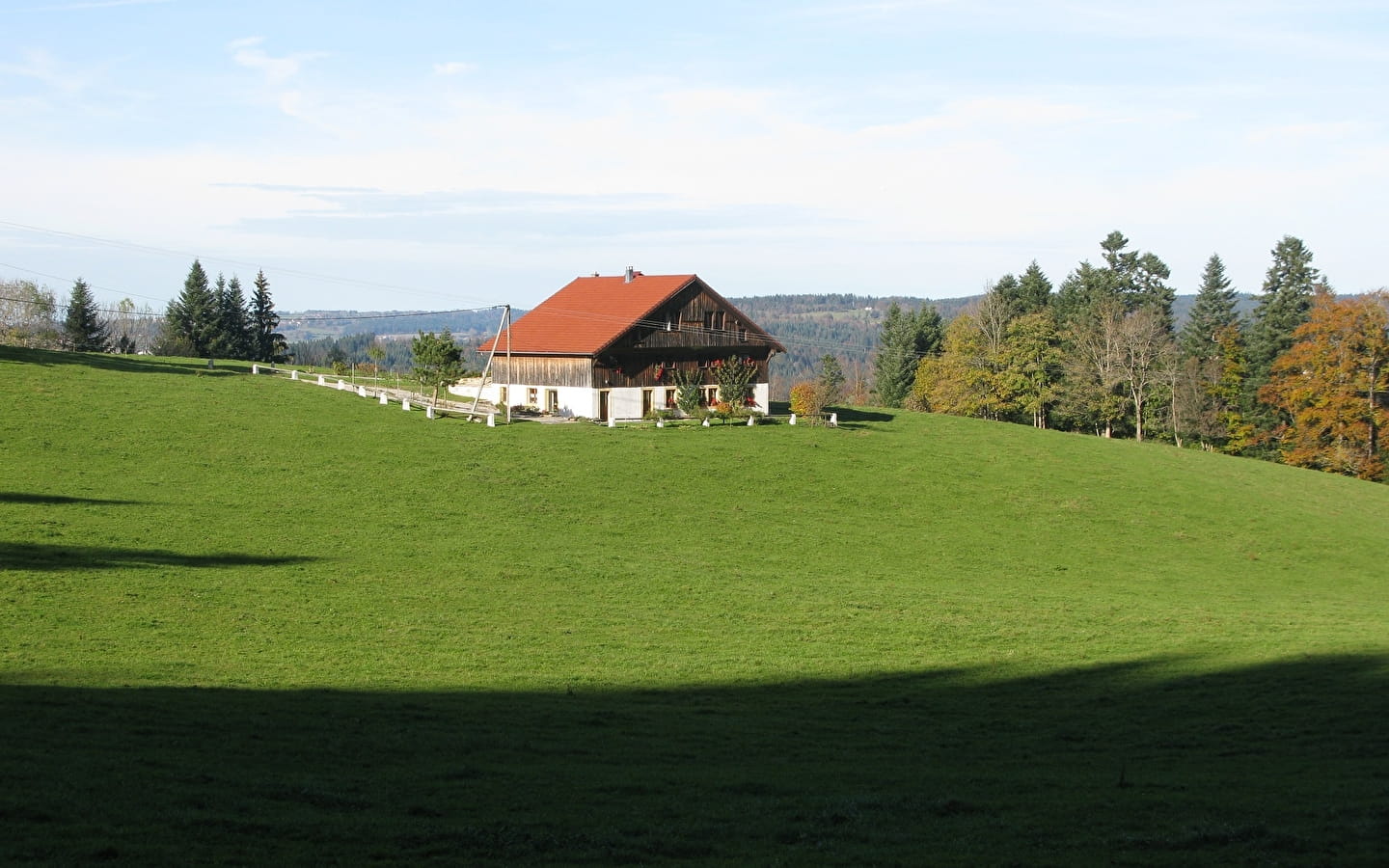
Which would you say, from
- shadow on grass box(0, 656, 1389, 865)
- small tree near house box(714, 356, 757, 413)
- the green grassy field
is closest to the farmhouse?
small tree near house box(714, 356, 757, 413)

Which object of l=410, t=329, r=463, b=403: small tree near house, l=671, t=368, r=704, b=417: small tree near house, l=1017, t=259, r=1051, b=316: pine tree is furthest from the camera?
l=1017, t=259, r=1051, b=316: pine tree

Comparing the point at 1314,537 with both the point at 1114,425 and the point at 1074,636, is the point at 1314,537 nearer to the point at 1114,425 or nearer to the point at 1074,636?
the point at 1074,636

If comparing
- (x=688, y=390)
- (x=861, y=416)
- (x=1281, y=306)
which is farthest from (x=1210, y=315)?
(x=688, y=390)

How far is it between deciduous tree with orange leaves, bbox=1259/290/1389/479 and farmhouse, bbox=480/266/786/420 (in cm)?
3920

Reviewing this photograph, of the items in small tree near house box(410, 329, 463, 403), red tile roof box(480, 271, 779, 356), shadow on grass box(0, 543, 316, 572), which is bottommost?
shadow on grass box(0, 543, 316, 572)

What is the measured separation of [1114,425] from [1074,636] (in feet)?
248

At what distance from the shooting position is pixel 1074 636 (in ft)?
92.7

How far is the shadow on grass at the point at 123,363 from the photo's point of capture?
203 ft

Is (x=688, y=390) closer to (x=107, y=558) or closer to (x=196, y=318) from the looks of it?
(x=107, y=558)

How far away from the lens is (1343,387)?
77.1 metres

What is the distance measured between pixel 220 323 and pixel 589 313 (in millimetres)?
54202

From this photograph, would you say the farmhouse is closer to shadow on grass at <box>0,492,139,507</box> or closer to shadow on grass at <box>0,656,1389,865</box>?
shadow on grass at <box>0,492,139,507</box>

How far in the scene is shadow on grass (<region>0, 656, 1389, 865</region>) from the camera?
39.1 ft

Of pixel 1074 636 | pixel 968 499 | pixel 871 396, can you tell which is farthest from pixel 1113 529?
pixel 871 396
